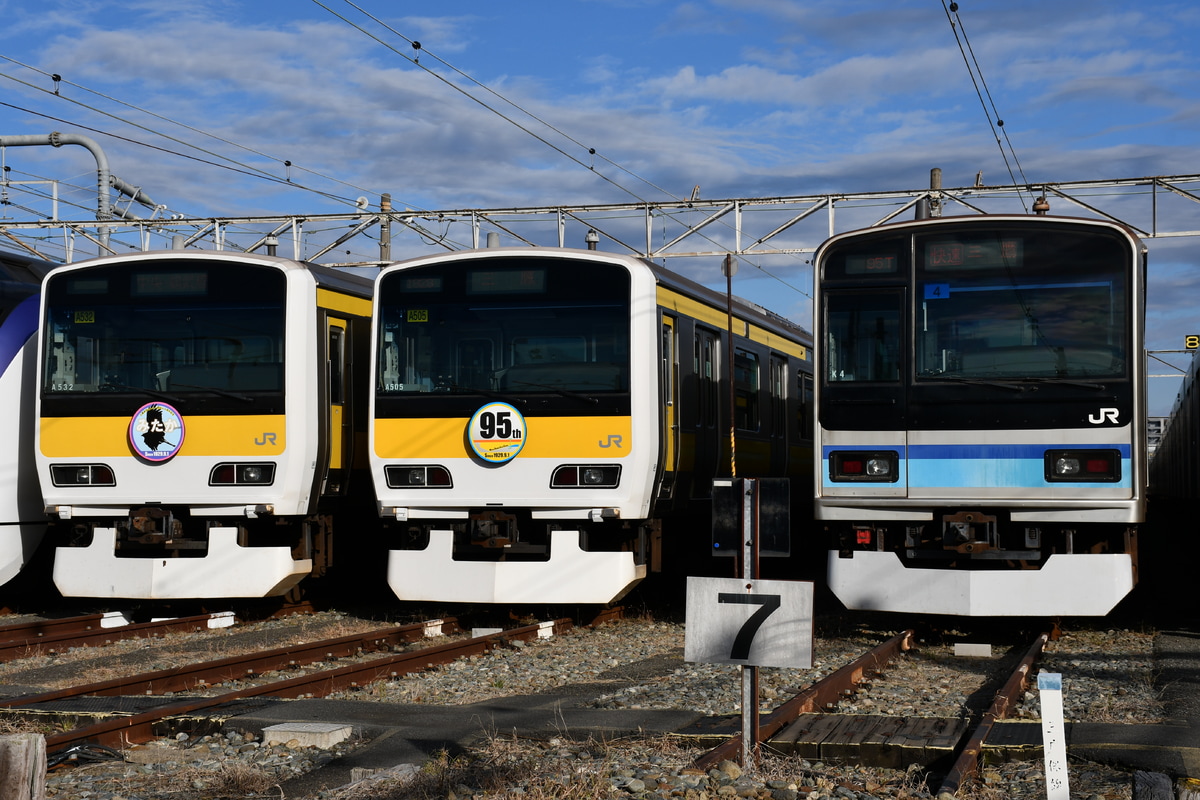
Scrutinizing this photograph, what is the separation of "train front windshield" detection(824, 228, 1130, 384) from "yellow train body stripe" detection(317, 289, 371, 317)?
4524 mm

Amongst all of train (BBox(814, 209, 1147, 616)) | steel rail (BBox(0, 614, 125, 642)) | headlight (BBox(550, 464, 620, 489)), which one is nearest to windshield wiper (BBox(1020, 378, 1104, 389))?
train (BBox(814, 209, 1147, 616))

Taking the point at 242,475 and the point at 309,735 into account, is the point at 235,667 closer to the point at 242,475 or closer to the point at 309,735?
the point at 309,735

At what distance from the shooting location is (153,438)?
11.9 meters

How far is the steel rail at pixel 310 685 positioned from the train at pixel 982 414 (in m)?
2.61

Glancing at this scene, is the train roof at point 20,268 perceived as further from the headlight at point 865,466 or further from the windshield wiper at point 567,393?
the headlight at point 865,466

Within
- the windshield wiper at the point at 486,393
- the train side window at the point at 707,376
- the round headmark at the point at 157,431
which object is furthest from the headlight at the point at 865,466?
the round headmark at the point at 157,431

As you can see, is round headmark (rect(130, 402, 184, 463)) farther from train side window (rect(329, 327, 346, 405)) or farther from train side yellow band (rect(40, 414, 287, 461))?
train side window (rect(329, 327, 346, 405))

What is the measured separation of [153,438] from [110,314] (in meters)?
1.15

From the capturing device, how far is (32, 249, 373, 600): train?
38.5 ft

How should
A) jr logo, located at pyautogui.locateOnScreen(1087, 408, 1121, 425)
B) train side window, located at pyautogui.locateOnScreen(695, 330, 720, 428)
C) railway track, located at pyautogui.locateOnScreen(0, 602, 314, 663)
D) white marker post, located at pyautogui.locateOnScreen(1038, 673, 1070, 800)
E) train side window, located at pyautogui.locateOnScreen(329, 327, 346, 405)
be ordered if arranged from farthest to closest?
train side window, located at pyautogui.locateOnScreen(695, 330, 720, 428)
train side window, located at pyautogui.locateOnScreen(329, 327, 346, 405)
railway track, located at pyautogui.locateOnScreen(0, 602, 314, 663)
jr logo, located at pyautogui.locateOnScreen(1087, 408, 1121, 425)
white marker post, located at pyautogui.locateOnScreen(1038, 673, 1070, 800)

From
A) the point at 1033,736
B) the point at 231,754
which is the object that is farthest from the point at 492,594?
the point at 1033,736

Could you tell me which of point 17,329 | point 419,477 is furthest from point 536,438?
A: point 17,329

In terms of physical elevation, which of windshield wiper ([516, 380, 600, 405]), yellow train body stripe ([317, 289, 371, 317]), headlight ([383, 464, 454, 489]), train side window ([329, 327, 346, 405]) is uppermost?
yellow train body stripe ([317, 289, 371, 317])

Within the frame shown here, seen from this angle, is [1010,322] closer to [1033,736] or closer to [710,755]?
[1033,736]
